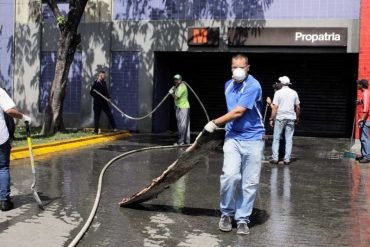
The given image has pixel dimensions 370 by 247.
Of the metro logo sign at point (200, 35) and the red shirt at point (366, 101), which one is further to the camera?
the metro logo sign at point (200, 35)

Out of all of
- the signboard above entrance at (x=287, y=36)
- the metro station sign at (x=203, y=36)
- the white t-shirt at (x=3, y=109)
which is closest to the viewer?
the white t-shirt at (x=3, y=109)

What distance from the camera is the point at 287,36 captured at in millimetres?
15539

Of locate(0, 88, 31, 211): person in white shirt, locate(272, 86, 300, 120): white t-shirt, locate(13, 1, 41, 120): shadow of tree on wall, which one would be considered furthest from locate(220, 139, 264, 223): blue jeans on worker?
locate(13, 1, 41, 120): shadow of tree on wall

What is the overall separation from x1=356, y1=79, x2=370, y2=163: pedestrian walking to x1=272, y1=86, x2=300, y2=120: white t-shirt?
1.47 m

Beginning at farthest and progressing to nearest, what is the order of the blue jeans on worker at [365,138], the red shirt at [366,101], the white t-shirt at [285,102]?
the blue jeans on worker at [365,138] < the red shirt at [366,101] < the white t-shirt at [285,102]

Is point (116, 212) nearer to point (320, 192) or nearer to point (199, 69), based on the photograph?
point (320, 192)

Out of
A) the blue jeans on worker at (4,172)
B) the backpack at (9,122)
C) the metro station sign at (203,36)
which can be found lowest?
the blue jeans on worker at (4,172)

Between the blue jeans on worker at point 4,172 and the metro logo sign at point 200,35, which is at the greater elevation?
the metro logo sign at point 200,35

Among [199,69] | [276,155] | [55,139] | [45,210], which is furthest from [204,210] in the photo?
[199,69]

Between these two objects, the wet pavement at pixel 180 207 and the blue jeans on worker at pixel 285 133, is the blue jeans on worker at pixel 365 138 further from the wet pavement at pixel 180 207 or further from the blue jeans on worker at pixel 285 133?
the blue jeans on worker at pixel 285 133

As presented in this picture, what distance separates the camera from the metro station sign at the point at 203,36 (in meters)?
16.1

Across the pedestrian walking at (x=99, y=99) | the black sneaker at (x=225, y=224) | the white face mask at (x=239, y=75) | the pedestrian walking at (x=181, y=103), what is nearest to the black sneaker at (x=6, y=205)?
→ the black sneaker at (x=225, y=224)

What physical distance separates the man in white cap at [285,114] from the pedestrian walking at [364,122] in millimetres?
1400

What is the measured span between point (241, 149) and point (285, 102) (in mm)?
5191
